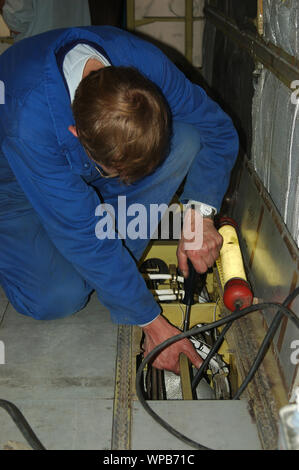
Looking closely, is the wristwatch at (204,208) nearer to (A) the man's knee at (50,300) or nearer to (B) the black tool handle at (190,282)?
(B) the black tool handle at (190,282)

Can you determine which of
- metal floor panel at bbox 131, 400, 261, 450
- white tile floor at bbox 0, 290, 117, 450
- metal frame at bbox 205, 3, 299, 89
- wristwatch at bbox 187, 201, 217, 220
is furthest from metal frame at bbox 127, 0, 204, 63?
metal floor panel at bbox 131, 400, 261, 450

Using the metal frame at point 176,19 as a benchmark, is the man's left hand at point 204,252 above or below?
below

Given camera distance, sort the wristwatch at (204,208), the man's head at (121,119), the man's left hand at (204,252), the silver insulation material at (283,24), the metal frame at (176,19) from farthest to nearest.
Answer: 1. the metal frame at (176,19)
2. the wristwatch at (204,208)
3. the man's left hand at (204,252)
4. the silver insulation material at (283,24)
5. the man's head at (121,119)

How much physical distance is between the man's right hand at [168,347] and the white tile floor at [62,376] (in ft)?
0.46

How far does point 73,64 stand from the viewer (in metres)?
1.17

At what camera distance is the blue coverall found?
3.87 feet

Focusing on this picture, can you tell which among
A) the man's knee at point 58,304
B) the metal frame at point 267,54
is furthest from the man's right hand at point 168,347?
the metal frame at point 267,54

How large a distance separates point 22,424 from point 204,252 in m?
0.71

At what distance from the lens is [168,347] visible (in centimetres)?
139

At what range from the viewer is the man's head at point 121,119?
1017 mm

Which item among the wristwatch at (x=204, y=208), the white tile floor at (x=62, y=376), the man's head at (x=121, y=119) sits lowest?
the white tile floor at (x=62, y=376)

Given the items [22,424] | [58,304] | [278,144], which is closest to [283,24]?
[278,144]

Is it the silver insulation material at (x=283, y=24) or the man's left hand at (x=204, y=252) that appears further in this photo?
the man's left hand at (x=204, y=252)
